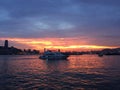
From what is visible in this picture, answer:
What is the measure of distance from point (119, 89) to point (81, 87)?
501cm

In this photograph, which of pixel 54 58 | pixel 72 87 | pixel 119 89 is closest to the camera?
pixel 119 89

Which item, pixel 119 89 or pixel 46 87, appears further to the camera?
pixel 46 87

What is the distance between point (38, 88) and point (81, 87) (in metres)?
5.75

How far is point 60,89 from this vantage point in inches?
1121

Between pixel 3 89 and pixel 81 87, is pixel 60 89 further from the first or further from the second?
pixel 3 89

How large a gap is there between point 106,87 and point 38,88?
900cm

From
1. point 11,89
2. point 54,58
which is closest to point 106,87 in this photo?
point 11,89

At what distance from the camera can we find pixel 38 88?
29406 millimetres

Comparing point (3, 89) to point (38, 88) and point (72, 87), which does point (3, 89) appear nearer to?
point (38, 88)

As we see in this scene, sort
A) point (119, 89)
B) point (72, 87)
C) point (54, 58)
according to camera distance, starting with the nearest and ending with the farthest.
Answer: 1. point (119, 89)
2. point (72, 87)
3. point (54, 58)

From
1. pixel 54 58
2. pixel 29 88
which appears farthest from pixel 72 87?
pixel 54 58

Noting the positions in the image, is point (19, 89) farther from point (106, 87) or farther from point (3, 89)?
point (106, 87)

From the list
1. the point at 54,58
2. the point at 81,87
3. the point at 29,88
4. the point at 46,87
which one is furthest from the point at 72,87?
the point at 54,58

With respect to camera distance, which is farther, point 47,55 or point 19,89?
point 47,55
